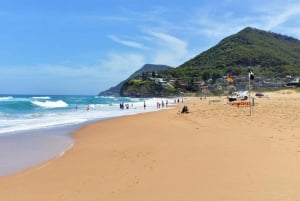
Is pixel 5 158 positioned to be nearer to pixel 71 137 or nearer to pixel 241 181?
pixel 71 137

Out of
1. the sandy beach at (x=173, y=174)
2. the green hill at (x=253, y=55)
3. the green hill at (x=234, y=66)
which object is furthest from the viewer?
the green hill at (x=253, y=55)

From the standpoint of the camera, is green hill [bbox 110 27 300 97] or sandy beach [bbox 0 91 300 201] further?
green hill [bbox 110 27 300 97]

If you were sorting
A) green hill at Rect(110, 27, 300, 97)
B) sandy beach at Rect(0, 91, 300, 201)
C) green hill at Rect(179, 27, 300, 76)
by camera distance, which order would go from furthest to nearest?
green hill at Rect(179, 27, 300, 76) < green hill at Rect(110, 27, 300, 97) < sandy beach at Rect(0, 91, 300, 201)

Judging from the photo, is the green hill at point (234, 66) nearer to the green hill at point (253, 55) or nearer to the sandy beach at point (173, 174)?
the green hill at point (253, 55)

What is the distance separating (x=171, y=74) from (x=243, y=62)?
99.0 ft

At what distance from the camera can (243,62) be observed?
15100 cm

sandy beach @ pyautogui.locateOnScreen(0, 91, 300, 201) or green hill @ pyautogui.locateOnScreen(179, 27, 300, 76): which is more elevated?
green hill @ pyautogui.locateOnScreen(179, 27, 300, 76)

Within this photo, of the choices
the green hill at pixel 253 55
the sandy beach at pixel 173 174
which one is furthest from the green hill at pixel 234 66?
the sandy beach at pixel 173 174

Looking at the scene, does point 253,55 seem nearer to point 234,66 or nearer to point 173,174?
point 234,66

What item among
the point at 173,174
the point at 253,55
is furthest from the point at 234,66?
the point at 173,174

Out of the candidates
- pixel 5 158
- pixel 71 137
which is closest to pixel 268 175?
pixel 5 158

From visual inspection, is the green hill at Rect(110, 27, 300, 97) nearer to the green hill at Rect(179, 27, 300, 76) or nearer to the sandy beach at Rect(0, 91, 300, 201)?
the green hill at Rect(179, 27, 300, 76)

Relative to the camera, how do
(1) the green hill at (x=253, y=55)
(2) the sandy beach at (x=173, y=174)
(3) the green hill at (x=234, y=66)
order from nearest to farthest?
(2) the sandy beach at (x=173, y=174) < (3) the green hill at (x=234, y=66) < (1) the green hill at (x=253, y=55)

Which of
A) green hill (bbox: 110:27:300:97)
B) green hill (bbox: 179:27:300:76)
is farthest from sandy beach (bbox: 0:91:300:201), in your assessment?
green hill (bbox: 179:27:300:76)
